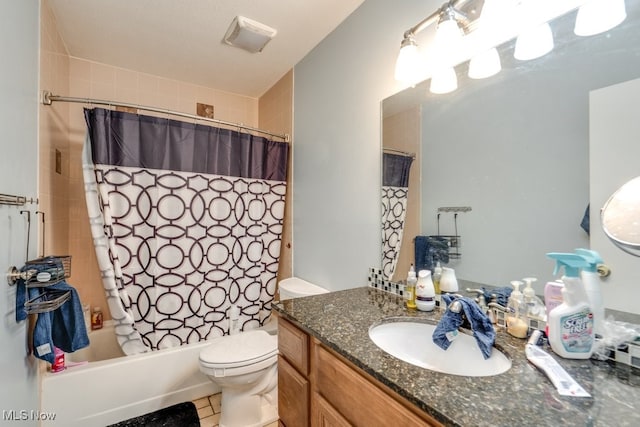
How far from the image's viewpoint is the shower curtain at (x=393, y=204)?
4.36 ft

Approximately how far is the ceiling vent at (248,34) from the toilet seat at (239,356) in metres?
1.93

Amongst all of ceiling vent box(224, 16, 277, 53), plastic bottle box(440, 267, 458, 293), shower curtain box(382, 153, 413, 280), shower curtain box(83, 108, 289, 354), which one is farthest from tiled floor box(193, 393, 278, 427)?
ceiling vent box(224, 16, 277, 53)

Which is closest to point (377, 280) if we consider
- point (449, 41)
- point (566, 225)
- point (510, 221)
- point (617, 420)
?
point (510, 221)

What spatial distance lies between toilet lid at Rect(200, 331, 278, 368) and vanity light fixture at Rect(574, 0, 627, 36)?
183cm

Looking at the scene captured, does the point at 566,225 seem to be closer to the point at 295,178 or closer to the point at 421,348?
the point at 421,348

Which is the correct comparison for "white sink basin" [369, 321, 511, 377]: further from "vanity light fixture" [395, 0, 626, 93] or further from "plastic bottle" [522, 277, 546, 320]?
"vanity light fixture" [395, 0, 626, 93]

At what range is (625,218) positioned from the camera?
0.69 meters

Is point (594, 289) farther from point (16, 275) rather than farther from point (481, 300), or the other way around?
point (16, 275)

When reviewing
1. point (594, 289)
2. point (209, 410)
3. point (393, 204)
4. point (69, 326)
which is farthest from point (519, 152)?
point (209, 410)

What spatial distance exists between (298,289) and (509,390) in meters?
1.41

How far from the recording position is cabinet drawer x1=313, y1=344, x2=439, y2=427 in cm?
63

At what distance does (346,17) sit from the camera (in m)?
1.68

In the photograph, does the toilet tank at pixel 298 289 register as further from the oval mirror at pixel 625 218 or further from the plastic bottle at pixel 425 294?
the oval mirror at pixel 625 218

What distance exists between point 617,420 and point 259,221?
6.49 feet
